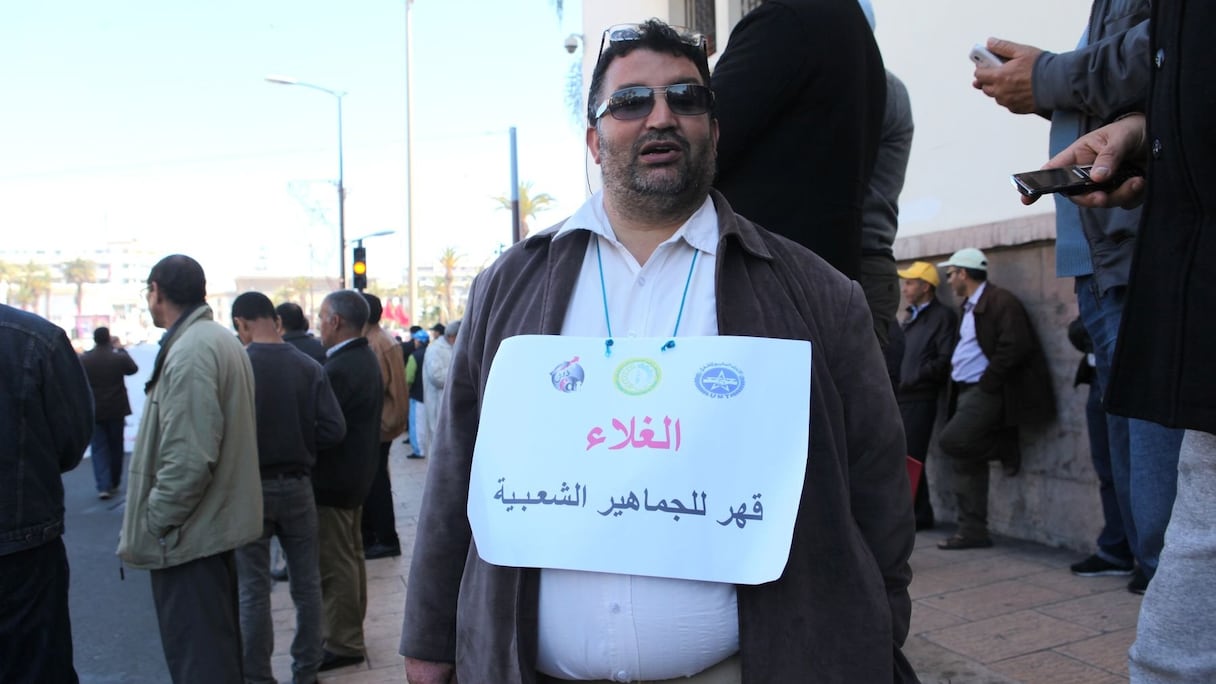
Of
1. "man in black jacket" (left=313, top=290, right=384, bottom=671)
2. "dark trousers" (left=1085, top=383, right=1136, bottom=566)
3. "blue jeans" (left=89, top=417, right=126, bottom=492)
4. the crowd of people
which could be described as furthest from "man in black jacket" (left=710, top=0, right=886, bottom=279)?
"blue jeans" (left=89, top=417, right=126, bottom=492)

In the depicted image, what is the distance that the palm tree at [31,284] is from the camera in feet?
262

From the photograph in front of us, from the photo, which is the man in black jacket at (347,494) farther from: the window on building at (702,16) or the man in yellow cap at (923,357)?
the window on building at (702,16)

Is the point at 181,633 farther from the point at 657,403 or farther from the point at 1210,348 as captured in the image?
the point at 1210,348

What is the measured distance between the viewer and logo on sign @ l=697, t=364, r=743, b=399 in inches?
66.7

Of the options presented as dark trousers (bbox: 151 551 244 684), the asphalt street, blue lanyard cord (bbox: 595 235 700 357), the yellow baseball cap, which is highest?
the yellow baseball cap

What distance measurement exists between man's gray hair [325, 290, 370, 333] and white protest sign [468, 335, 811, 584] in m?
4.44

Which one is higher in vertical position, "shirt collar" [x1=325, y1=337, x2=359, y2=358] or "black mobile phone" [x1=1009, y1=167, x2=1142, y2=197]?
"black mobile phone" [x1=1009, y1=167, x2=1142, y2=197]

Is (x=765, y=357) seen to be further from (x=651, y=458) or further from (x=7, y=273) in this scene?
(x=7, y=273)

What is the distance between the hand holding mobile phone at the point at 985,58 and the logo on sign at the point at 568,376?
4.03 ft

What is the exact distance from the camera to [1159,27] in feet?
5.28

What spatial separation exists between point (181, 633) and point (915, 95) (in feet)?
20.2

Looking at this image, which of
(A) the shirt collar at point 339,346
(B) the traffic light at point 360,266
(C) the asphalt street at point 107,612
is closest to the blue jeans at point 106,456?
(C) the asphalt street at point 107,612

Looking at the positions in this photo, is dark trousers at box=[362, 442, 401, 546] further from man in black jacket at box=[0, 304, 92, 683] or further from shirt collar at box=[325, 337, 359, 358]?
→ man in black jacket at box=[0, 304, 92, 683]

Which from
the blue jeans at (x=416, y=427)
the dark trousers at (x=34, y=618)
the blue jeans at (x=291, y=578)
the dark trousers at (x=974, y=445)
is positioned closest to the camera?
the dark trousers at (x=34, y=618)
